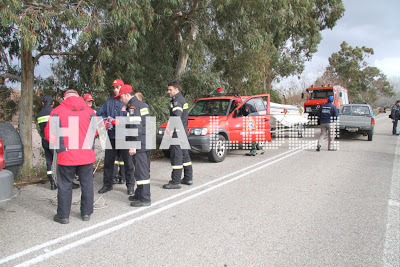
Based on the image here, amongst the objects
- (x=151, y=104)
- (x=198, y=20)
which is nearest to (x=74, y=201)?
(x=151, y=104)

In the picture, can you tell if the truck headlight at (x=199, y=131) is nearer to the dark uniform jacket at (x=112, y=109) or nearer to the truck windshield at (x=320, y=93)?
the dark uniform jacket at (x=112, y=109)

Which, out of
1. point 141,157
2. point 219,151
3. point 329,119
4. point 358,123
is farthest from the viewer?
point 358,123

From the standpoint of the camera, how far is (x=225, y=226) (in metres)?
3.99

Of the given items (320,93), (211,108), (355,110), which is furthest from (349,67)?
(211,108)

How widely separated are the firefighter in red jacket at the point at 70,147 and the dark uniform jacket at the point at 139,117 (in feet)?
2.16

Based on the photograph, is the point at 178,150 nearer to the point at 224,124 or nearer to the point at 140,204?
the point at 140,204

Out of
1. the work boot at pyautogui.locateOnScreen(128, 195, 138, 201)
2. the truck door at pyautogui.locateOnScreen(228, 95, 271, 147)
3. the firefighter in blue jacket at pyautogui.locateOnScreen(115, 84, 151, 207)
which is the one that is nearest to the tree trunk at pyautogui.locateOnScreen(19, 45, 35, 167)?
the work boot at pyautogui.locateOnScreen(128, 195, 138, 201)

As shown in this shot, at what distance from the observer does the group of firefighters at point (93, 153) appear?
408cm

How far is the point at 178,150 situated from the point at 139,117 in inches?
51.3

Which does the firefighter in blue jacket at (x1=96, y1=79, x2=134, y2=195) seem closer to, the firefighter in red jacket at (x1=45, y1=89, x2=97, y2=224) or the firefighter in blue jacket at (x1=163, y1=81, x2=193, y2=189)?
the firefighter in blue jacket at (x1=163, y1=81, x2=193, y2=189)

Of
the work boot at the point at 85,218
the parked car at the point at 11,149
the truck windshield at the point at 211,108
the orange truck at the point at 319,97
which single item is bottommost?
the work boot at the point at 85,218

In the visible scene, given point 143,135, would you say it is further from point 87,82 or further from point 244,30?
point 244,30

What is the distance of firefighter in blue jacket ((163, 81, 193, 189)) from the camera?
5.62m

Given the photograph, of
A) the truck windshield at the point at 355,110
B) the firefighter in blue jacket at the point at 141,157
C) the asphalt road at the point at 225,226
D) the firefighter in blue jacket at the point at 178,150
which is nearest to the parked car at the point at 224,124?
the asphalt road at the point at 225,226
